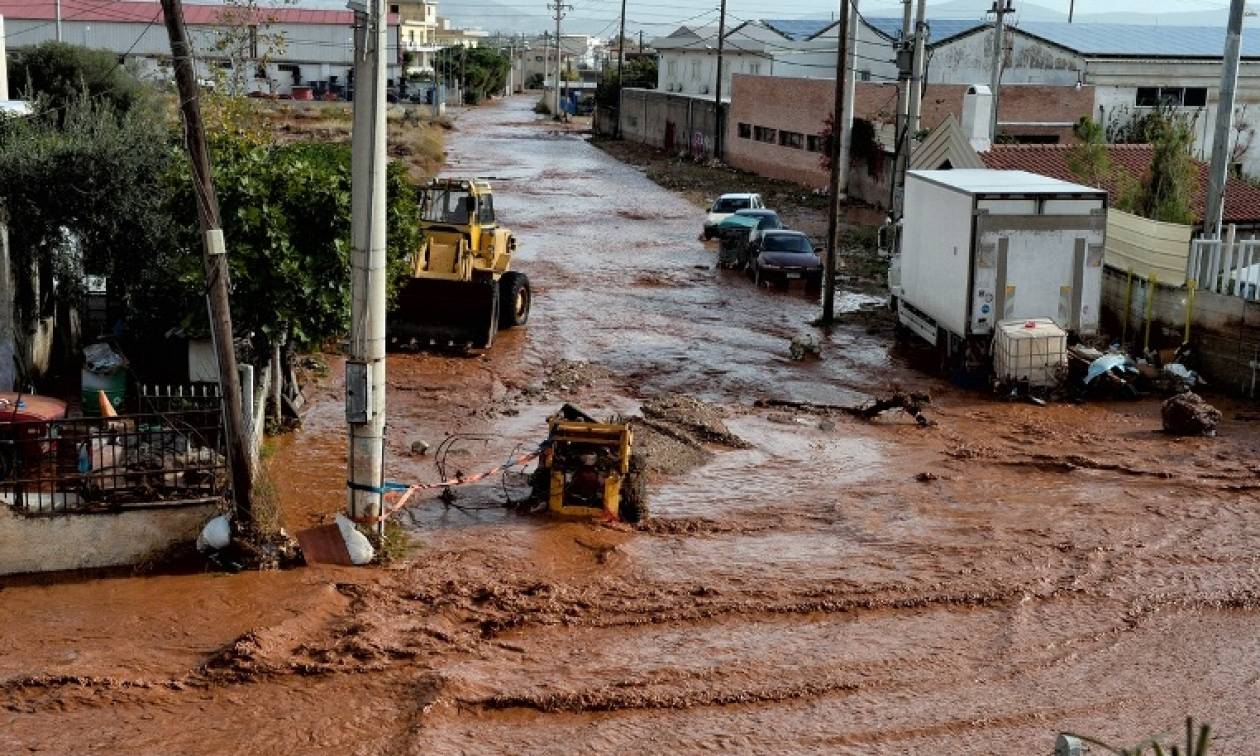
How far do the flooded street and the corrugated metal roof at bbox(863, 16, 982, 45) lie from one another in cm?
3734

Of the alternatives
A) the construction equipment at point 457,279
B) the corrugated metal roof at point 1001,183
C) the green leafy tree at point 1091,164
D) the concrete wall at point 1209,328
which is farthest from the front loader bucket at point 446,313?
the green leafy tree at point 1091,164

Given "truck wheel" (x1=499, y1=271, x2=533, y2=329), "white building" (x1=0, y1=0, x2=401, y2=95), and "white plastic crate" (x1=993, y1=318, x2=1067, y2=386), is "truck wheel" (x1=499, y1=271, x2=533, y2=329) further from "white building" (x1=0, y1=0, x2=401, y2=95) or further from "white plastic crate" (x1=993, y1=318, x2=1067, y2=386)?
"white building" (x1=0, y1=0, x2=401, y2=95)

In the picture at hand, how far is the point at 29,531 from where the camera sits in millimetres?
12305

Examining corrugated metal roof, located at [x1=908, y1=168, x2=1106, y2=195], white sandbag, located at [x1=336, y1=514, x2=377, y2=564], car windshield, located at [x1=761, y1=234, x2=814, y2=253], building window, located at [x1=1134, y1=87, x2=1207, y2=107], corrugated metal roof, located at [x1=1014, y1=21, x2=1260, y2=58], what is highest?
corrugated metal roof, located at [x1=1014, y1=21, x2=1260, y2=58]

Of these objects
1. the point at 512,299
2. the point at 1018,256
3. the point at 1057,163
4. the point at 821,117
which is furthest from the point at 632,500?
the point at 821,117

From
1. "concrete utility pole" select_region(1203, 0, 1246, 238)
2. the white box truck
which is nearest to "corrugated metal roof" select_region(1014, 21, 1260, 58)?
"concrete utility pole" select_region(1203, 0, 1246, 238)

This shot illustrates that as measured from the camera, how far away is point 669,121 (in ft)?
233

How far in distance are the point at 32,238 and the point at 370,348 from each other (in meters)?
7.97

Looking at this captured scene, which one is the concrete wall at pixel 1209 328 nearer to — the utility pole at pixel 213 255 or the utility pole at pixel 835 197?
the utility pole at pixel 835 197

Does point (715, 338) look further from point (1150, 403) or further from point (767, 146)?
point (767, 146)

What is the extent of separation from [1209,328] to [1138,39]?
115ft

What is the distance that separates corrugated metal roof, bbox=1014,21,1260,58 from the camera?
164 ft

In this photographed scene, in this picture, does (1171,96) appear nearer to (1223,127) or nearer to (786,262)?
(786,262)

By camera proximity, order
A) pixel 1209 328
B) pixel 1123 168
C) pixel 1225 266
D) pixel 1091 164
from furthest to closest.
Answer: pixel 1123 168
pixel 1091 164
pixel 1225 266
pixel 1209 328
